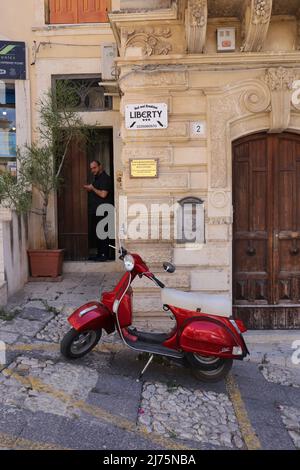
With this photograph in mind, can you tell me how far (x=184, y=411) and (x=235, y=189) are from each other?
295cm

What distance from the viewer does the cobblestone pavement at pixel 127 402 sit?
10.9ft

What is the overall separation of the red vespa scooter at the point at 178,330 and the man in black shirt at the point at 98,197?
376 centimetres

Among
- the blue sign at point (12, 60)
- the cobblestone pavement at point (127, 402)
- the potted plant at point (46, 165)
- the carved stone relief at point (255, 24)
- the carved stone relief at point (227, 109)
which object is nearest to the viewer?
the cobblestone pavement at point (127, 402)

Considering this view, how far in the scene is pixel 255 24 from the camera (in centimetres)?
500

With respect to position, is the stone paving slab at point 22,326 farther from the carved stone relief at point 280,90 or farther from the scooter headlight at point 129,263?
the carved stone relief at point 280,90

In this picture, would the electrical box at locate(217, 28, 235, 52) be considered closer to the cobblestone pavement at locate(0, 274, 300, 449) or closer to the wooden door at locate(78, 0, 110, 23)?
the wooden door at locate(78, 0, 110, 23)

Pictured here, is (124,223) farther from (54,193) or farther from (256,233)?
(54,193)

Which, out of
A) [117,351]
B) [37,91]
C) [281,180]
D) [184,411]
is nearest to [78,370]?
[117,351]

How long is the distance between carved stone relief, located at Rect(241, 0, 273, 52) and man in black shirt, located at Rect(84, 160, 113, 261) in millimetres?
3551

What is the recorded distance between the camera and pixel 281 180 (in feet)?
18.9

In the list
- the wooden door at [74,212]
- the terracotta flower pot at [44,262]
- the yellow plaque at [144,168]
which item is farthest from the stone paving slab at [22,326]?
the wooden door at [74,212]

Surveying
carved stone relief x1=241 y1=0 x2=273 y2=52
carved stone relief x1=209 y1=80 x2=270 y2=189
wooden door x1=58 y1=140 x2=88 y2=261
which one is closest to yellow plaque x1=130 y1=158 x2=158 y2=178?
carved stone relief x1=209 y1=80 x2=270 y2=189

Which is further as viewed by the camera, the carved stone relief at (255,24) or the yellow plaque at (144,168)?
the yellow plaque at (144,168)

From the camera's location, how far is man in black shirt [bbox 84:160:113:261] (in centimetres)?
809
